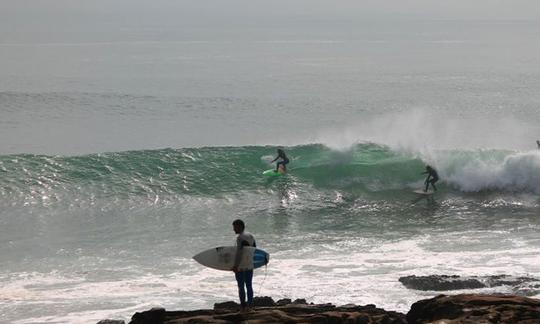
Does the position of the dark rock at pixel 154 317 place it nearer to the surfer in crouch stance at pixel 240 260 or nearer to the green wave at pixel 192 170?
the surfer in crouch stance at pixel 240 260

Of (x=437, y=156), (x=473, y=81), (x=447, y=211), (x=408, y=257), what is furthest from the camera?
(x=473, y=81)

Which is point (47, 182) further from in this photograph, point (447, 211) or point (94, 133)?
point (94, 133)

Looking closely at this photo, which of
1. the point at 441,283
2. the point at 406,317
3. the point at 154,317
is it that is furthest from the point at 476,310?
the point at 441,283

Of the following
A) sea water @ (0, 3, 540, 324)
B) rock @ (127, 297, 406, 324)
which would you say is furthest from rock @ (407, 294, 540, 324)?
sea water @ (0, 3, 540, 324)

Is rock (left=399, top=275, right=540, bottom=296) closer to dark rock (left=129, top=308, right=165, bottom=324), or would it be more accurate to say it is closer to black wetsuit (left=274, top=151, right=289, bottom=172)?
dark rock (left=129, top=308, right=165, bottom=324)

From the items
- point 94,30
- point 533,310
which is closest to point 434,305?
point 533,310

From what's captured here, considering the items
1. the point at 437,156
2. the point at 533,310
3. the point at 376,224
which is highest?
the point at 437,156

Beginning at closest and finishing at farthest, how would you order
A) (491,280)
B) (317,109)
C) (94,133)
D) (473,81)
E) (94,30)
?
(491,280) < (94,133) < (317,109) < (473,81) < (94,30)

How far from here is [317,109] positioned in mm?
49469

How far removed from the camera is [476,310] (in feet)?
30.6

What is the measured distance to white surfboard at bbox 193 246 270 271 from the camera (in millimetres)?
10828

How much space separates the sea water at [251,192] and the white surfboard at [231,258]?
8.48 ft

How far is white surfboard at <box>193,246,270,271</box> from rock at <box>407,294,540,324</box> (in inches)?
89.1

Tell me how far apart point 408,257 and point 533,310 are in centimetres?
798
